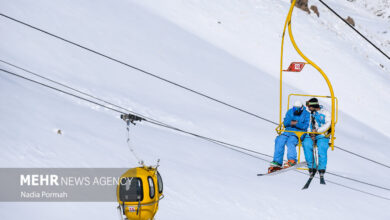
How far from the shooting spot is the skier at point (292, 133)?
891cm

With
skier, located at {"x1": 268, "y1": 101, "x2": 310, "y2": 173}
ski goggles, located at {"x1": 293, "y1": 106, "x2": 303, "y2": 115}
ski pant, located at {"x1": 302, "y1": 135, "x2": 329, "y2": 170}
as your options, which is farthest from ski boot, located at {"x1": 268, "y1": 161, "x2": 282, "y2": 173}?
ski goggles, located at {"x1": 293, "y1": 106, "x2": 303, "y2": 115}

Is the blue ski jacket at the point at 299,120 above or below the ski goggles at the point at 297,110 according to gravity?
below

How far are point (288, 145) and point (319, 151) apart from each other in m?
0.53

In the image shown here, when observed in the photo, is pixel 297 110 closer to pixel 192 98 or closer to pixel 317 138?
pixel 317 138

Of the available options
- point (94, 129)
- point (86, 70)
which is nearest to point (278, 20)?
point (86, 70)

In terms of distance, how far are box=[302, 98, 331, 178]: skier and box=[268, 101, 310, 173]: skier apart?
0.16 metres

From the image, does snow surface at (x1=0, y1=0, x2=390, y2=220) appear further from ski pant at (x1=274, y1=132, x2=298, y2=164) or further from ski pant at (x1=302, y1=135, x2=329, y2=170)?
ski pant at (x1=302, y1=135, x2=329, y2=170)

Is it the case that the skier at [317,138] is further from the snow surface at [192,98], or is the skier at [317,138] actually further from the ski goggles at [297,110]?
the snow surface at [192,98]

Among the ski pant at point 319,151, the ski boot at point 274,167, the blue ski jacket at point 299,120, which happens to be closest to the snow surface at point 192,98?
the ski boot at point 274,167

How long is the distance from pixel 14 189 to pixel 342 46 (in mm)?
25646

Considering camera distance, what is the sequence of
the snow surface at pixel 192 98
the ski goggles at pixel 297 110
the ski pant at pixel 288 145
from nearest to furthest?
the ski pant at pixel 288 145, the ski goggles at pixel 297 110, the snow surface at pixel 192 98

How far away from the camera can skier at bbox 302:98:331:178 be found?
8586mm

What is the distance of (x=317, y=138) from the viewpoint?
8883mm

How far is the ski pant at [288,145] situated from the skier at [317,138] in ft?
0.60
